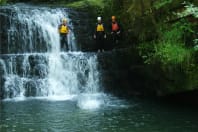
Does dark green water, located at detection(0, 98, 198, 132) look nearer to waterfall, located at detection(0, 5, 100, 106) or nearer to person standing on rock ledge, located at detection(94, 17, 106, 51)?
waterfall, located at detection(0, 5, 100, 106)

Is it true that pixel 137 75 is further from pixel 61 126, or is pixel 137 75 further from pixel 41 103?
pixel 61 126

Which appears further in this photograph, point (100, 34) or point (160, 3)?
point (100, 34)

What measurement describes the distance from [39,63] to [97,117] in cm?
433

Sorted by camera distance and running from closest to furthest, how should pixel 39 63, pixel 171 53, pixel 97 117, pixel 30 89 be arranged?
pixel 97 117, pixel 171 53, pixel 30 89, pixel 39 63

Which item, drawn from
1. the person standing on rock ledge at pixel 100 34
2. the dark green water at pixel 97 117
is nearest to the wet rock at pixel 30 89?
the dark green water at pixel 97 117

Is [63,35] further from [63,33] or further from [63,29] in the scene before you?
[63,29]

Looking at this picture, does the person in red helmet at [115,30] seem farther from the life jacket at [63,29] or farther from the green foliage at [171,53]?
the green foliage at [171,53]

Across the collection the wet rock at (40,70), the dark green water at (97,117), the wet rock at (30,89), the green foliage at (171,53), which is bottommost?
the dark green water at (97,117)

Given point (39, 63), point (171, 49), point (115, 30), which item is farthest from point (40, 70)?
point (171, 49)

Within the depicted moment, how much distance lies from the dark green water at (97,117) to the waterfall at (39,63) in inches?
44.3

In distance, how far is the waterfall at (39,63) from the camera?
48.3 ft

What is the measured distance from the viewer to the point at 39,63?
15.1 meters

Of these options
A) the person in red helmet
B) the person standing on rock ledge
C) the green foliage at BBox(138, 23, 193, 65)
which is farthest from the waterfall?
the green foliage at BBox(138, 23, 193, 65)

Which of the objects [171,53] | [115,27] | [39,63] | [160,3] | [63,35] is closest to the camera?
[171,53]
